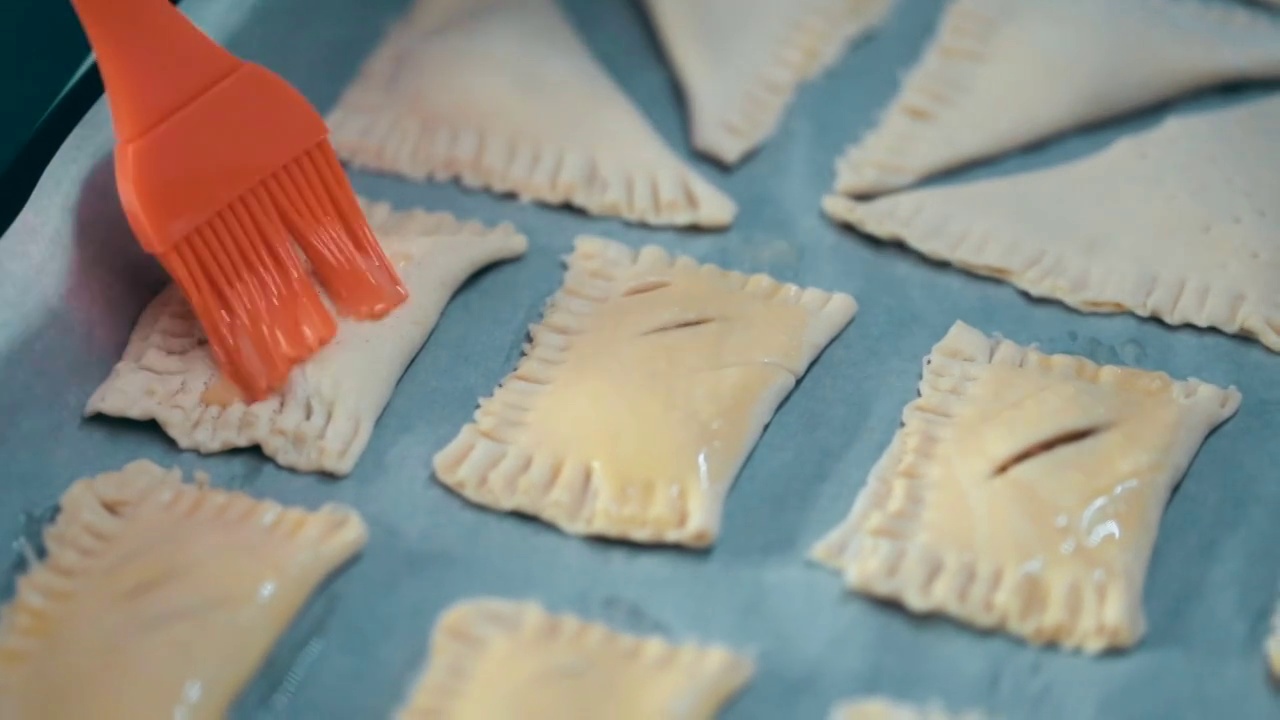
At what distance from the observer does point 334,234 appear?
1.52 meters

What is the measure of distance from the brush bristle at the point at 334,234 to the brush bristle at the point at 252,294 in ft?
0.08

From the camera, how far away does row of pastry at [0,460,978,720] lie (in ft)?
3.97

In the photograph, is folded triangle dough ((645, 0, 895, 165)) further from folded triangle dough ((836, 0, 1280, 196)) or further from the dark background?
the dark background

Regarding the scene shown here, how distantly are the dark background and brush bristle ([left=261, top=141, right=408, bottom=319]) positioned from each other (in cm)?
38

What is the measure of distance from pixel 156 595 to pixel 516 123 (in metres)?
0.87

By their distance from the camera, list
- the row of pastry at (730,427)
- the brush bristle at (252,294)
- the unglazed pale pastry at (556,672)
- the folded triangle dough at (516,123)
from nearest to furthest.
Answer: the unglazed pale pastry at (556,672)
the row of pastry at (730,427)
the brush bristle at (252,294)
the folded triangle dough at (516,123)

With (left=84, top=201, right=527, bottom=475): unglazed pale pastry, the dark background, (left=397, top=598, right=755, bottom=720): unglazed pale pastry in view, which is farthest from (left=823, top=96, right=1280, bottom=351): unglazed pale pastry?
the dark background

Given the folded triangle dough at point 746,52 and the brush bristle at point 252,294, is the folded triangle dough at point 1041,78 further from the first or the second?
the brush bristle at point 252,294

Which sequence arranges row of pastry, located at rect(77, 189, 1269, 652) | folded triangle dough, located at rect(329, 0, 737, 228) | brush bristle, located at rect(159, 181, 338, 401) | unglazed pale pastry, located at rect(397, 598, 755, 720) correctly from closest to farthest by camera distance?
1. unglazed pale pastry, located at rect(397, 598, 755, 720)
2. row of pastry, located at rect(77, 189, 1269, 652)
3. brush bristle, located at rect(159, 181, 338, 401)
4. folded triangle dough, located at rect(329, 0, 737, 228)

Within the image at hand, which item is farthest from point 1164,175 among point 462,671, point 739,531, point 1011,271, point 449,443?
point 462,671

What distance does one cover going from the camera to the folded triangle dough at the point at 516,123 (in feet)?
5.68

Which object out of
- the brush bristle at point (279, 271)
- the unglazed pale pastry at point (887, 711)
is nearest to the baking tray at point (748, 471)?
the unglazed pale pastry at point (887, 711)

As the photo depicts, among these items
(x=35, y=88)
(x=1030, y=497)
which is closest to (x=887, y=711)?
(x=1030, y=497)

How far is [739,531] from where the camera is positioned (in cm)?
138
